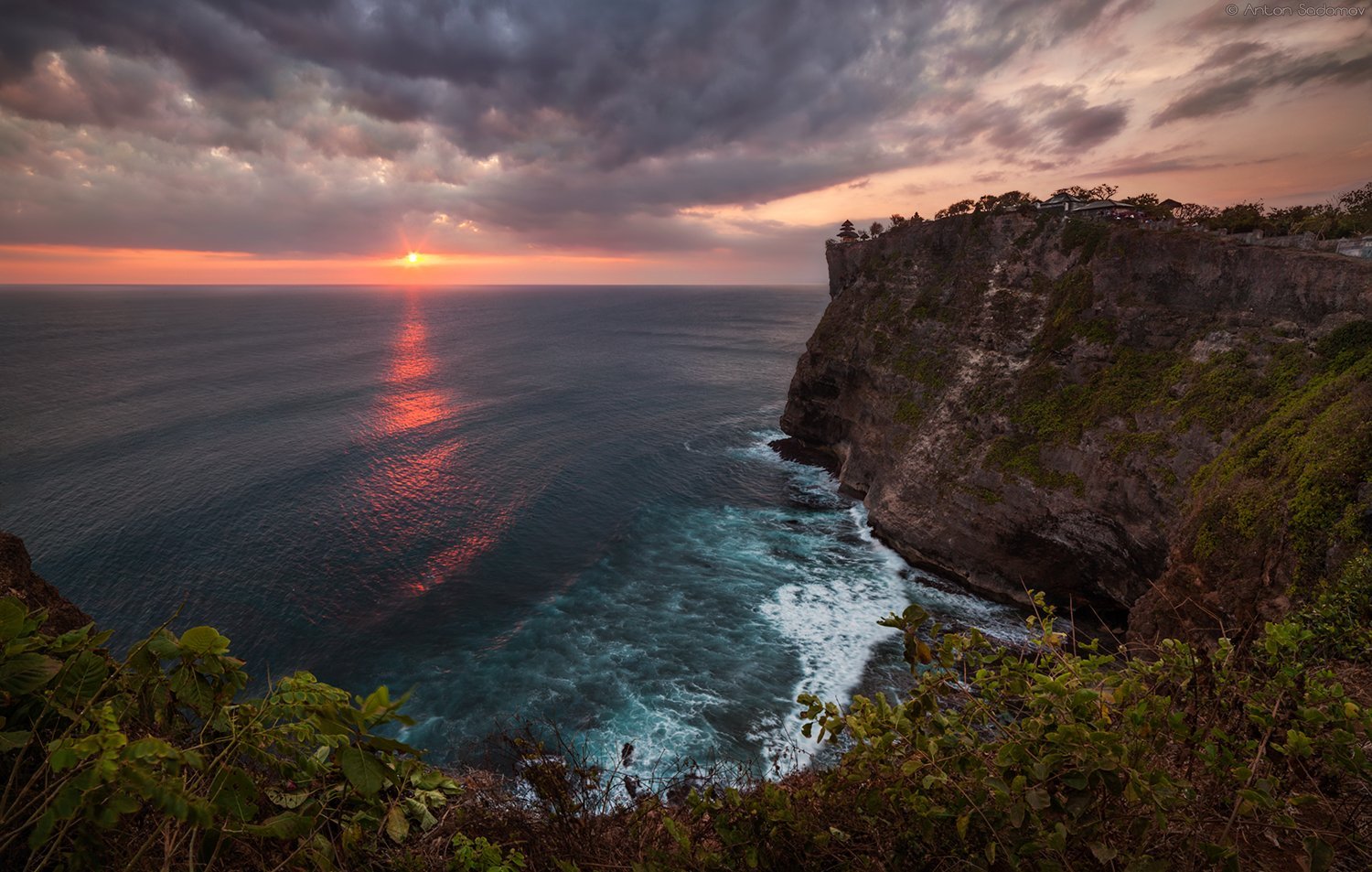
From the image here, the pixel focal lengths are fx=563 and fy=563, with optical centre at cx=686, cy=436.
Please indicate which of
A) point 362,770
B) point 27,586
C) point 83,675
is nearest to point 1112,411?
point 362,770

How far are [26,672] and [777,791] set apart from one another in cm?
500

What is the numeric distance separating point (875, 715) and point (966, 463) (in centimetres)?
3493

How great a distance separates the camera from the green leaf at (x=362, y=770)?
11.6 feet

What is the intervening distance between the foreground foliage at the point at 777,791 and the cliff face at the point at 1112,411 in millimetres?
14579

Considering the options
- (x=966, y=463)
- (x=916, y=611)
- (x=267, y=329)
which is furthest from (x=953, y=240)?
(x=267, y=329)

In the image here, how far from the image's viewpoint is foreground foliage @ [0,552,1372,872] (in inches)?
126

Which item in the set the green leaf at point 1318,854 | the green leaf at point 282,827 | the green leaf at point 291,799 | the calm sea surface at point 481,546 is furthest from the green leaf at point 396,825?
the calm sea surface at point 481,546

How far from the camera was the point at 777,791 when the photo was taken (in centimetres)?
463

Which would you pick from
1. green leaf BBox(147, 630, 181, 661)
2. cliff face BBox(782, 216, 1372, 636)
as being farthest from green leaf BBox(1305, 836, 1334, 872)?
cliff face BBox(782, 216, 1372, 636)

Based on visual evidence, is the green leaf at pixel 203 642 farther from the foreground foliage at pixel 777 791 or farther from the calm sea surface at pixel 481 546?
the calm sea surface at pixel 481 546

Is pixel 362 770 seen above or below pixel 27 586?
above

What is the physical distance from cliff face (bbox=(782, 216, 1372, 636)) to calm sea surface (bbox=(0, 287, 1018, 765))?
5.57 meters

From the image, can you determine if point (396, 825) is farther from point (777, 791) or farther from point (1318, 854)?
point (1318, 854)

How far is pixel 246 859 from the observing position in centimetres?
413
